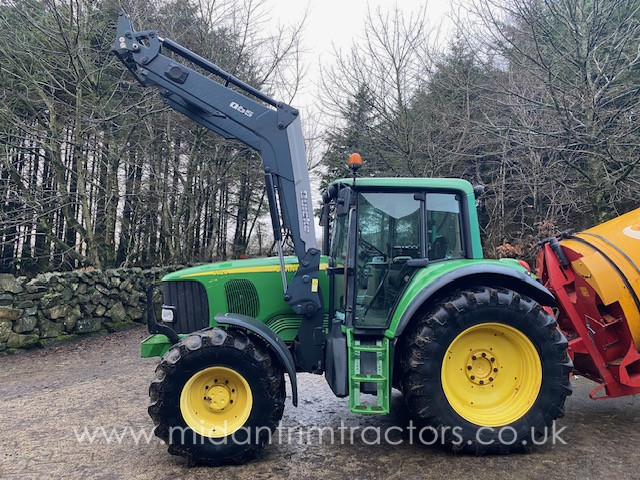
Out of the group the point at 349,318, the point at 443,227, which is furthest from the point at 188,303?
the point at 443,227

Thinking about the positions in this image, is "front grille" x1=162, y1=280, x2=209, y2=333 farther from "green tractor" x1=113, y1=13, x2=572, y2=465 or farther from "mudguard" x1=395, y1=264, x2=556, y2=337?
"mudguard" x1=395, y1=264, x2=556, y2=337

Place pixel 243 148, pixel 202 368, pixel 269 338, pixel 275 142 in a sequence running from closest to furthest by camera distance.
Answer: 1. pixel 202 368
2. pixel 269 338
3. pixel 275 142
4. pixel 243 148

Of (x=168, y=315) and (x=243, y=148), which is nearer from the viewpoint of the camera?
(x=168, y=315)

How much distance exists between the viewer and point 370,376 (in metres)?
3.77

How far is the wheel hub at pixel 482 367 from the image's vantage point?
392 cm

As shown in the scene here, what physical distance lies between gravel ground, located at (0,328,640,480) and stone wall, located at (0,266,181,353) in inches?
85.1

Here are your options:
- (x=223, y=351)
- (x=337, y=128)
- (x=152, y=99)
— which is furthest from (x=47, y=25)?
(x=223, y=351)

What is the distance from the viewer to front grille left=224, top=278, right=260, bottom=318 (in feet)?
14.1

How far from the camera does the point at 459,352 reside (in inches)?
154

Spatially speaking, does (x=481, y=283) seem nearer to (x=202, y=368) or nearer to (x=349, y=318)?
(x=349, y=318)

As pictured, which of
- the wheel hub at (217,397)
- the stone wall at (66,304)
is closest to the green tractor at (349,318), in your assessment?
the wheel hub at (217,397)

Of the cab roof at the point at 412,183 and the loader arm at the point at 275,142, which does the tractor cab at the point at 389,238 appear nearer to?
the cab roof at the point at 412,183

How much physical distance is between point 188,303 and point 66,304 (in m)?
5.47

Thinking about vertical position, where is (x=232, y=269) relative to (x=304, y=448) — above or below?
above
